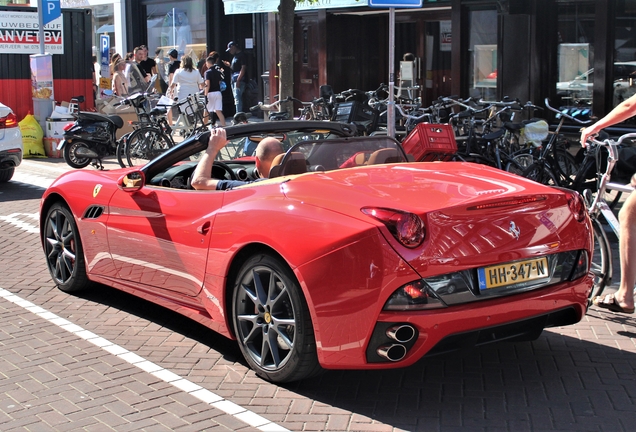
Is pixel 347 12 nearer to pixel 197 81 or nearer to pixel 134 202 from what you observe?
pixel 197 81

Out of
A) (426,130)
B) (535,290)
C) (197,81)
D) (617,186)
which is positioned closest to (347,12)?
(197,81)

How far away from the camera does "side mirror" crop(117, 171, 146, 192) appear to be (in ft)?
19.8

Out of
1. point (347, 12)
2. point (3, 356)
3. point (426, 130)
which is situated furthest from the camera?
point (347, 12)

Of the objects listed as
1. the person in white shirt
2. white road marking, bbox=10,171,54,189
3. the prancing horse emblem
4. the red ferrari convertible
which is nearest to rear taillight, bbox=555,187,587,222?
the red ferrari convertible

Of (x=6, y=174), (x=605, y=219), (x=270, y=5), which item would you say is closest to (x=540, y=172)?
(x=605, y=219)

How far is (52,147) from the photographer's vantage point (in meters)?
17.7

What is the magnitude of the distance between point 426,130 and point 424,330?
20.3 ft

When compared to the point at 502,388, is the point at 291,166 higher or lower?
higher

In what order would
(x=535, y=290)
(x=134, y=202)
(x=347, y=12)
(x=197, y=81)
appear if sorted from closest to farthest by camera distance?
(x=535, y=290)
(x=134, y=202)
(x=197, y=81)
(x=347, y=12)

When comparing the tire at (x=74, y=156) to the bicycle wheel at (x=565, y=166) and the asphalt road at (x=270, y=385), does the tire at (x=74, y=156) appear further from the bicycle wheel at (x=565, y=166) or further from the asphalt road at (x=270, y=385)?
the asphalt road at (x=270, y=385)

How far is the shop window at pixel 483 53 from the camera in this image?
17.0 metres

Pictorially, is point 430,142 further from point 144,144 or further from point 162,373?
point 144,144

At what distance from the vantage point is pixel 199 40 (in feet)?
82.2

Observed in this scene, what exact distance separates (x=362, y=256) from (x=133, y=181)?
7.66 feet
